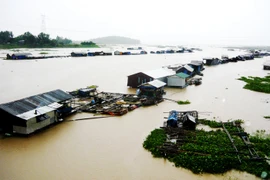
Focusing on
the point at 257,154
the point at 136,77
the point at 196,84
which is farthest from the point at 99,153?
the point at 196,84

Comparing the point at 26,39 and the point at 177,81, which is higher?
the point at 26,39

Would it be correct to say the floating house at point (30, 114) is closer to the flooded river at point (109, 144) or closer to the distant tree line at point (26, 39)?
the flooded river at point (109, 144)

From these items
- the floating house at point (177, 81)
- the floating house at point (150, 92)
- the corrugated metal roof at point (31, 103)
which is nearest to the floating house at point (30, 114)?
the corrugated metal roof at point (31, 103)

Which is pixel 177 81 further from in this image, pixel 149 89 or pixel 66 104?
pixel 66 104

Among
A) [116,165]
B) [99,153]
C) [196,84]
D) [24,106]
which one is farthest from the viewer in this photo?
[196,84]

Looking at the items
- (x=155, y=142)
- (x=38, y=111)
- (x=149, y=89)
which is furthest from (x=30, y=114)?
(x=149, y=89)

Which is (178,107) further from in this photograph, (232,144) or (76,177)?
(76,177)

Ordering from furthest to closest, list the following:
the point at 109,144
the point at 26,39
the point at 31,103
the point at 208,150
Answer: the point at 26,39, the point at 31,103, the point at 109,144, the point at 208,150

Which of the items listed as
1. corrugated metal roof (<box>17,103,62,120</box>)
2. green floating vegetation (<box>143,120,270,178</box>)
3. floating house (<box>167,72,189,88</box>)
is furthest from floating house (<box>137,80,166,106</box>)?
corrugated metal roof (<box>17,103,62,120</box>)
